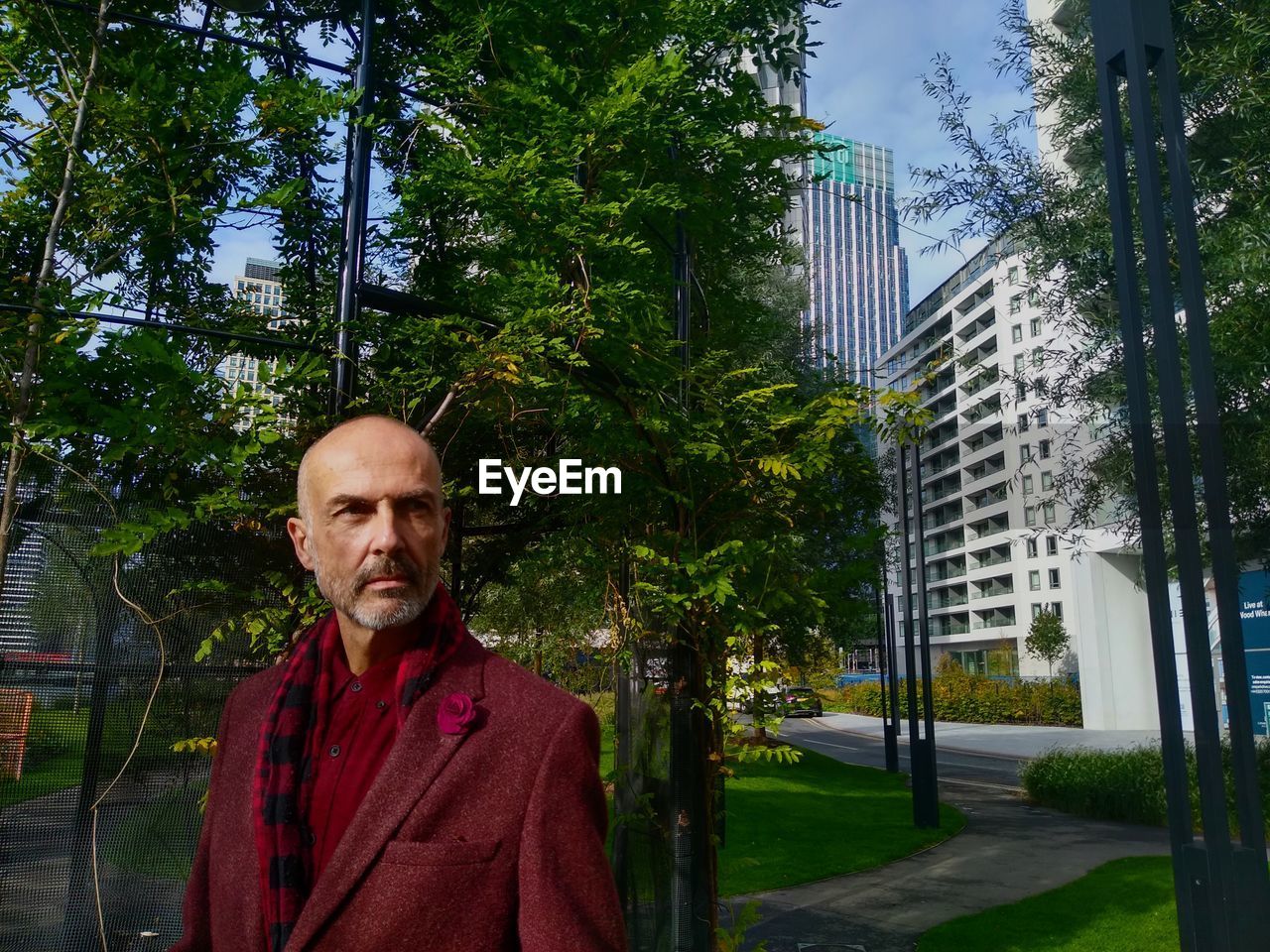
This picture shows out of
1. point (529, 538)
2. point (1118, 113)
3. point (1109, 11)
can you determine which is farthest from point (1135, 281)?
point (529, 538)

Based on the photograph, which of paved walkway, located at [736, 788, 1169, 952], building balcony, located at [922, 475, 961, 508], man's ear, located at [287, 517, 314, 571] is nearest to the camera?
man's ear, located at [287, 517, 314, 571]

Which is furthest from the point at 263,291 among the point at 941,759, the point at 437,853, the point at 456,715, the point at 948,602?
the point at 948,602

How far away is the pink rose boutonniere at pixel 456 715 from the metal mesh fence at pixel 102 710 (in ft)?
8.59

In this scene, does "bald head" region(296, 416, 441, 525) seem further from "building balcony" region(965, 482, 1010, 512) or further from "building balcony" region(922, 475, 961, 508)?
"building balcony" region(922, 475, 961, 508)

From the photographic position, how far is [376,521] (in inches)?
52.9

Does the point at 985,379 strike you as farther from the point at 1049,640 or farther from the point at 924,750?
the point at 1049,640

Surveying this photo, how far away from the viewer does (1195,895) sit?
129 inches

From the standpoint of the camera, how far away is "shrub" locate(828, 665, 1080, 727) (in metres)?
32.7

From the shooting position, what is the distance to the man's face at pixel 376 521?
132cm

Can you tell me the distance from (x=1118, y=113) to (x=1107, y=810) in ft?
37.3

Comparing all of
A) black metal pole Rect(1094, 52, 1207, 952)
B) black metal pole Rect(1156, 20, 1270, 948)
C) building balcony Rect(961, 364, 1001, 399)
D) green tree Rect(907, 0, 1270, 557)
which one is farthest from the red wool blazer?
building balcony Rect(961, 364, 1001, 399)

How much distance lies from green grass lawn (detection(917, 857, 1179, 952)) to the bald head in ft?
22.2

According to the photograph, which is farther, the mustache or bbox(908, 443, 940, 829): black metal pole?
bbox(908, 443, 940, 829): black metal pole

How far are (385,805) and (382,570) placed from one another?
0.31 meters
